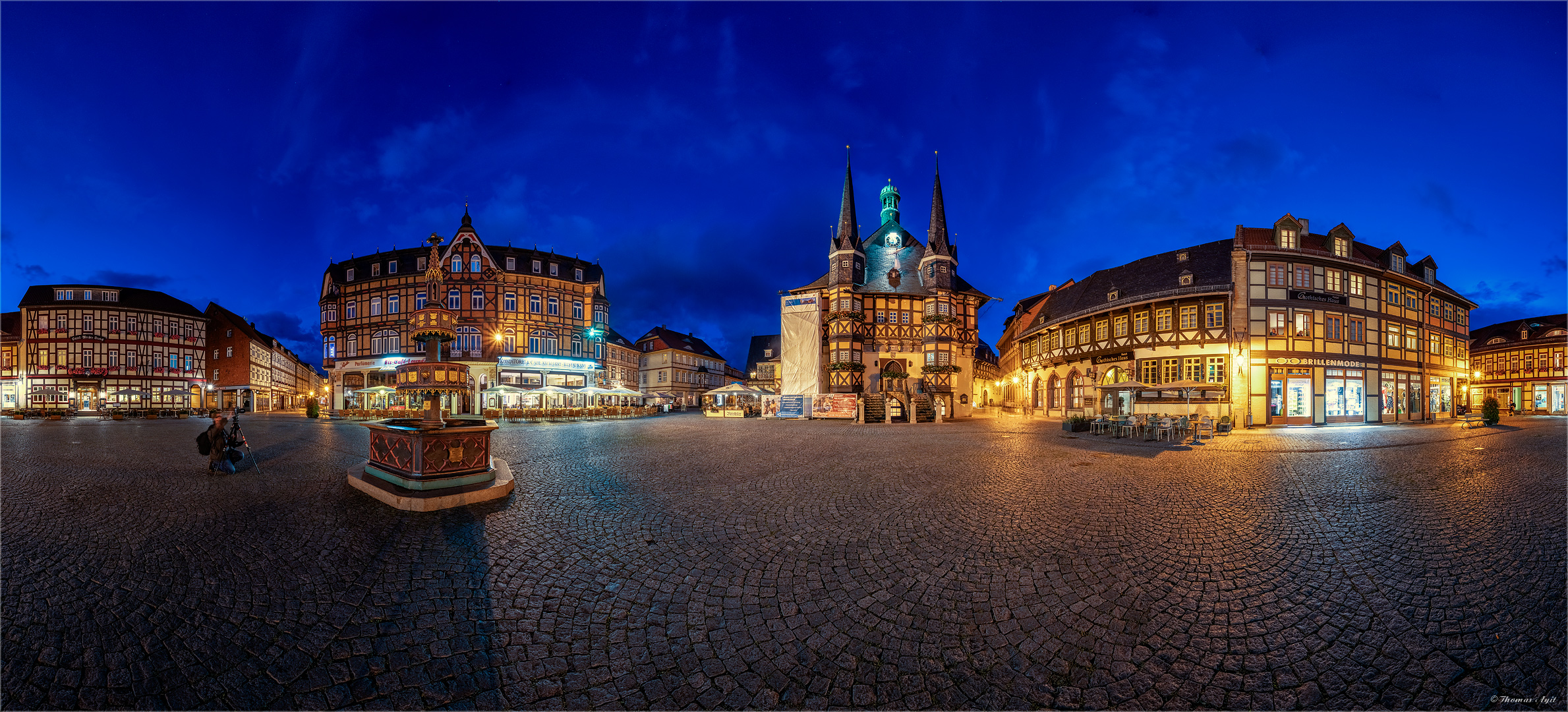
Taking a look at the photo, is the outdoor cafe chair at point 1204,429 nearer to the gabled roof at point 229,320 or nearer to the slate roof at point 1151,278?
the slate roof at point 1151,278

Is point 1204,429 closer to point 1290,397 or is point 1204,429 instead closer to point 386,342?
point 1290,397

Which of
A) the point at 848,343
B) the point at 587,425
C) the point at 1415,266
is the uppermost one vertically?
the point at 1415,266

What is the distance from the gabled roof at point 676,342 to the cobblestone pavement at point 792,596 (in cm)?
5378

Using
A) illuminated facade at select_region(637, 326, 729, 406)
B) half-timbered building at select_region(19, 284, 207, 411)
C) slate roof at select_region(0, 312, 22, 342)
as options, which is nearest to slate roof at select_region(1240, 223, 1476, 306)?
illuminated facade at select_region(637, 326, 729, 406)

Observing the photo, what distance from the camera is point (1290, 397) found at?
25500mm

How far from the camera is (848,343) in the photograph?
3491 centimetres

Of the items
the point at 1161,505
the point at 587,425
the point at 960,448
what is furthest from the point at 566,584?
the point at 587,425

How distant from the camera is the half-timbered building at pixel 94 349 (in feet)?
151

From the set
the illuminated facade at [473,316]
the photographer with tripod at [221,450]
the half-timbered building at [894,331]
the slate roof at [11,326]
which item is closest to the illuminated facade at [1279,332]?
the half-timbered building at [894,331]

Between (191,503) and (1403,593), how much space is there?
14057mm

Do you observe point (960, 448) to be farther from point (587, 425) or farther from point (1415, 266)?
point (1415, 266)

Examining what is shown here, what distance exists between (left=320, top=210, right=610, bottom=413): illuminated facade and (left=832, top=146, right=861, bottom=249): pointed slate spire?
20.6m

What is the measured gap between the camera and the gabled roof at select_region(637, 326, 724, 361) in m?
63.0

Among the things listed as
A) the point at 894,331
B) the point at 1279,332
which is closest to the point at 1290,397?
the point at 1279,332
